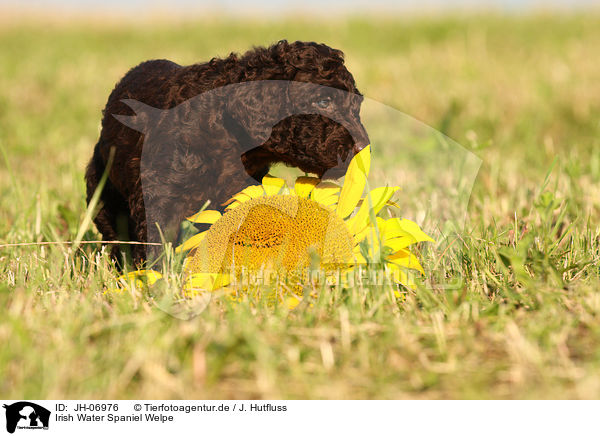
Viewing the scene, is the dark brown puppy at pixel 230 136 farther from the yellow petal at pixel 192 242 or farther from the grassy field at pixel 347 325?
the grassy field at pixel 347 325

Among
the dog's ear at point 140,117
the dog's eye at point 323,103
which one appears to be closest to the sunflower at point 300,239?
the dog's eye at point 323,103

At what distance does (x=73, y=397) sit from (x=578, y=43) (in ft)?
32.6

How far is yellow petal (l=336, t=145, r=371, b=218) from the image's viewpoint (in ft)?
8.27

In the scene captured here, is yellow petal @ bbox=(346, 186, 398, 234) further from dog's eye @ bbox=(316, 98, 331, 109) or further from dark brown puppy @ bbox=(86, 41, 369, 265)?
dog's eye @ bbox=(316, 98, 331, 109)

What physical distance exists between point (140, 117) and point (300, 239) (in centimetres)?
100

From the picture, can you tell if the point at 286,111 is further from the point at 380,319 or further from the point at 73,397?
the point at 73,397

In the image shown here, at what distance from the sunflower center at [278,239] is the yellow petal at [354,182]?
0.08 meters

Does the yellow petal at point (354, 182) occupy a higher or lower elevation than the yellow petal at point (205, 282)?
higher

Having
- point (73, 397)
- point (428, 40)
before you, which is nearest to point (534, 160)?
point (73, 397)
